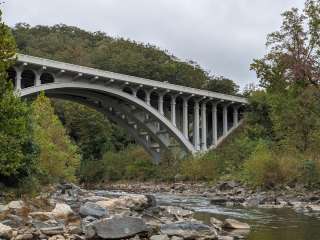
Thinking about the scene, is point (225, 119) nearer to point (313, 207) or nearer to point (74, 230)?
point (313, 207)

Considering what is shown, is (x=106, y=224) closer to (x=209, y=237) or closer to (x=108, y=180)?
(x=209, y=237)

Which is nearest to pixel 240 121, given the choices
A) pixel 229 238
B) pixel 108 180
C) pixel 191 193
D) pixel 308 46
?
pixel 108 180

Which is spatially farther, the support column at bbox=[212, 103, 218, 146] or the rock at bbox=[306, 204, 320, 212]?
the support column at bbox=[212, 103, 218, 146]

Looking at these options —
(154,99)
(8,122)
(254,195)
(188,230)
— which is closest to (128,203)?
(188,230)

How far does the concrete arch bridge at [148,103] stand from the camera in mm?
43688

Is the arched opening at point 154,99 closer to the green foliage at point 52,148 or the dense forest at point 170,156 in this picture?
the dense forest at point 170,156

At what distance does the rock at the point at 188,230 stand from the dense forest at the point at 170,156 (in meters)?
9.10

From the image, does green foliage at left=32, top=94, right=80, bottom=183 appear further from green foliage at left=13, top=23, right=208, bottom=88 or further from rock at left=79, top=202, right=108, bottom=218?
green foliage at left=13, top=23, right=208, bottom=88

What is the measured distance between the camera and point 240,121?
62906 millimetres

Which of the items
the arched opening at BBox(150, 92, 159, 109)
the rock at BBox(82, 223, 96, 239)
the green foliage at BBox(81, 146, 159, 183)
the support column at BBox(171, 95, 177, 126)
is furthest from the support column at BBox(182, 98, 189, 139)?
the rock at BBox(82, 223, 96, 239)

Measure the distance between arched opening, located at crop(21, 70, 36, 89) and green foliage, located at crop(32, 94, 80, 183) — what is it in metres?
3.52

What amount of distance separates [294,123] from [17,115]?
2323 cm

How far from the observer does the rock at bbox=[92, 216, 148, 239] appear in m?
13.3

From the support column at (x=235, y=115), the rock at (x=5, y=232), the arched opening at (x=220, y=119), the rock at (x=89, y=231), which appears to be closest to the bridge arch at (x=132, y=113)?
the arched opening at (x=220, y=119)
